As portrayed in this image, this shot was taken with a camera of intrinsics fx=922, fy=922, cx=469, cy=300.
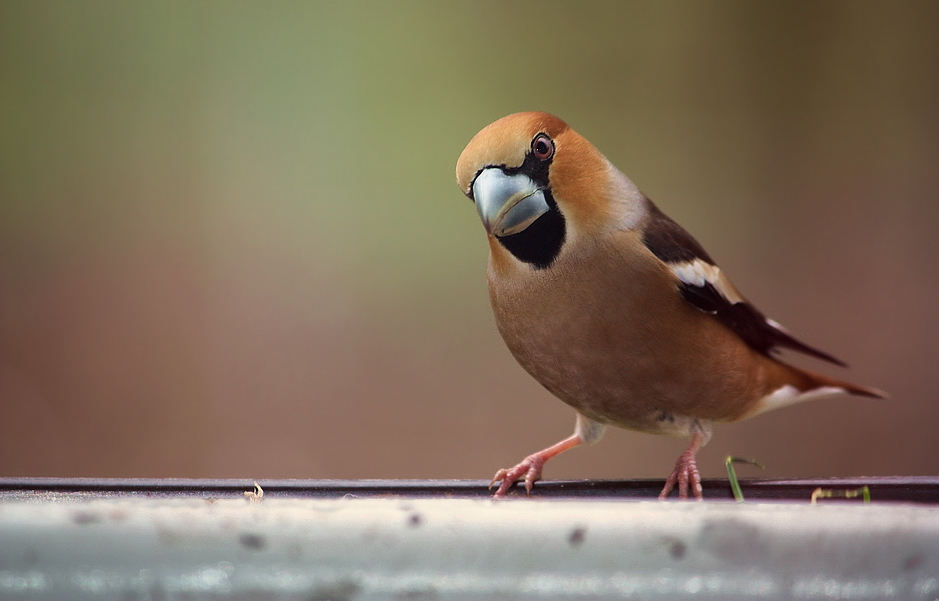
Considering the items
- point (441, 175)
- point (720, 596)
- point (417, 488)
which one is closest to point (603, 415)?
point (417, 488)

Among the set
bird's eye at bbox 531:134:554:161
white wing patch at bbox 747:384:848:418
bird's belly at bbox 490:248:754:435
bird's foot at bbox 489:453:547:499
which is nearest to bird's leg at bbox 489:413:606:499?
bird's foot at bbox 489:453:547:499

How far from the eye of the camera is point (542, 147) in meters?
0.95

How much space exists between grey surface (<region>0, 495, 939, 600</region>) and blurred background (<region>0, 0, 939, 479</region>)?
6.92 ft

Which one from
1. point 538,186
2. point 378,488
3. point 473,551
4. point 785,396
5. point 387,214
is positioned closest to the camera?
point 473,551

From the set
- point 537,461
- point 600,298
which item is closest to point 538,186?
point 600,298

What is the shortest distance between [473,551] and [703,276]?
76 centimetres

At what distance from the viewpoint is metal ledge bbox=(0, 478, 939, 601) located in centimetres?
41

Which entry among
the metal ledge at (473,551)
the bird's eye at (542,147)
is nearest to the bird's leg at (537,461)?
the bird's eye at (542,147)

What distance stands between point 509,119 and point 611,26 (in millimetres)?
1737

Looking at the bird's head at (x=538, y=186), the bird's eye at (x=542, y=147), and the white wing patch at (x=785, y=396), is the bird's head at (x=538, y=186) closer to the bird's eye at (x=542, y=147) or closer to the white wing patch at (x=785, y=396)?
the bird's eye at (x=542, y=147)

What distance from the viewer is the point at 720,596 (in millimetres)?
415

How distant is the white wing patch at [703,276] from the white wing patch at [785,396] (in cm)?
16

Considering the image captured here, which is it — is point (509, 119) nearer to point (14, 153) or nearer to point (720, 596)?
point (720, 596)

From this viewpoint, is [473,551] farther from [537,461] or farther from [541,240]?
[537,461]
